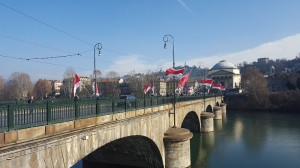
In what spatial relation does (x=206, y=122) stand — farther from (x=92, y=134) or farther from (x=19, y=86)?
(x=19, y=86)

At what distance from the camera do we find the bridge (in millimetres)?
10055

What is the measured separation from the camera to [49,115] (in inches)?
457

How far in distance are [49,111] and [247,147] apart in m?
32.2

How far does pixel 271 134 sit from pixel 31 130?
147 feet

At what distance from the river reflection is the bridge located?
20.1 feet

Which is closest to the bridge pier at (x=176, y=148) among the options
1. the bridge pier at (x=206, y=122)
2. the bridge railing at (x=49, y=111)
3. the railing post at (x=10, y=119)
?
the bridge railing at (x=49, y=111)

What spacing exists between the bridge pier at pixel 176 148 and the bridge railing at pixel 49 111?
754 cm

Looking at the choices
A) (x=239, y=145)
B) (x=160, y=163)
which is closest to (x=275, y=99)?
(x=239, y=145)

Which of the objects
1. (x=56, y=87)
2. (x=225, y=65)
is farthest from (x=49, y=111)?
(x=225, y=65)

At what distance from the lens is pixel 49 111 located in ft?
38.2

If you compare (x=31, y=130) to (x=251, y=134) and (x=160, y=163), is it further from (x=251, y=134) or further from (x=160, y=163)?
(x=251, y=134)

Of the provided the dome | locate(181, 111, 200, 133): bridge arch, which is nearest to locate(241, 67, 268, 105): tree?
locate(181, 111, 200, 133): bridge arch

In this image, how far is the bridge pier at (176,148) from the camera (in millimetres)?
25312

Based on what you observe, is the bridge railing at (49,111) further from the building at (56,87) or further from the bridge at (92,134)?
the building at (56,87)
